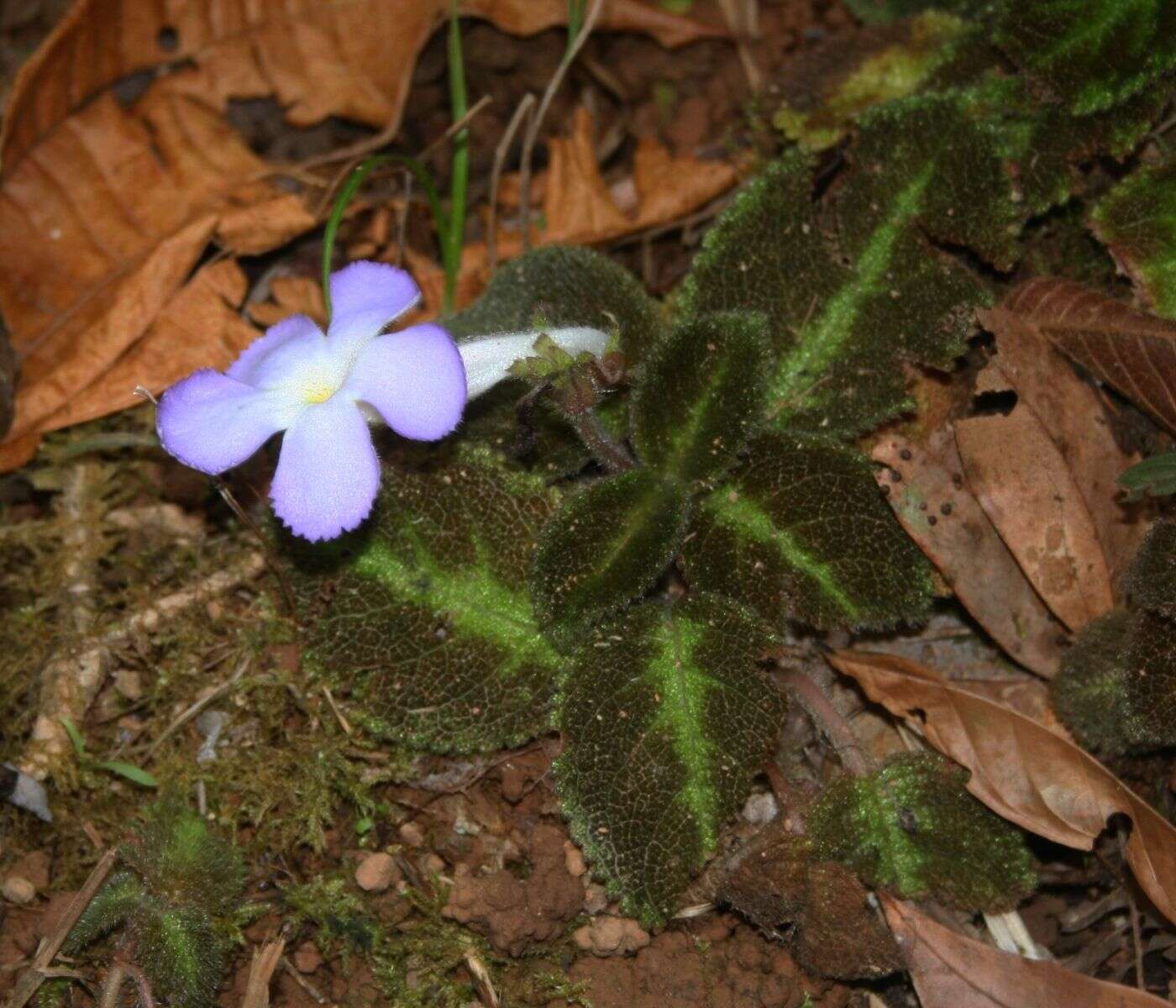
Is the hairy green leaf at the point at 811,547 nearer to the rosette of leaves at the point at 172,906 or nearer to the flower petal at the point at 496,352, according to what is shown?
the flower petal at the point at 496,352

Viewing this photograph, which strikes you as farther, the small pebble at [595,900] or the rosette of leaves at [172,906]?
the small pebble at [595,900]

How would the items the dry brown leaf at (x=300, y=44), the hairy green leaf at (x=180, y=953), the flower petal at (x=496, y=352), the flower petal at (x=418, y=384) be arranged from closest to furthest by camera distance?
the flower petal at (x=418, y=384)
the hairy green leaf at (x=180, y=953)
the flower petal at (x=496, y=352)
the dry brown leaf at (x=300, y=44)

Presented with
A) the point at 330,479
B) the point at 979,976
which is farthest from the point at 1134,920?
the point at 330,479

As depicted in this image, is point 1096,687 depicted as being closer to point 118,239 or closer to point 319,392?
point 319,392

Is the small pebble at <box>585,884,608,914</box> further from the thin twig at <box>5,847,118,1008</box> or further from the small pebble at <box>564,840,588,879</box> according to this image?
the thin twig at <box>5,847,118,1008</box>

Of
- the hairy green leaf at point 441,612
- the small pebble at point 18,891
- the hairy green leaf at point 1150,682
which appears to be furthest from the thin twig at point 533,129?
the small pebble at point 18,891
